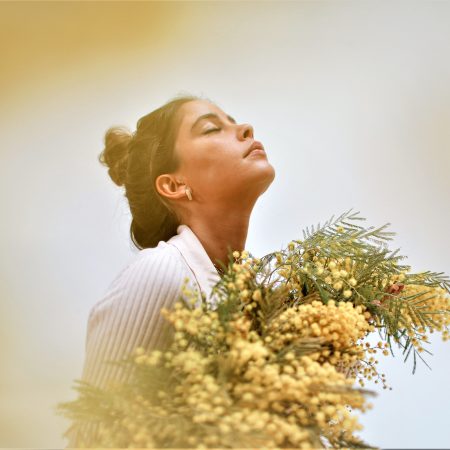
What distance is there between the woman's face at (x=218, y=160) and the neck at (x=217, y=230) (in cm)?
4

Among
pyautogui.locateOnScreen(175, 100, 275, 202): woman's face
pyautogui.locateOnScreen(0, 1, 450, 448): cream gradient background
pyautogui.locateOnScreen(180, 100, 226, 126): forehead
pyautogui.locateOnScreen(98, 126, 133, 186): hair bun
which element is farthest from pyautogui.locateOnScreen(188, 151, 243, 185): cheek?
pyautogui.locateOnScreen(0, 1, 450, 448): cream gradient background

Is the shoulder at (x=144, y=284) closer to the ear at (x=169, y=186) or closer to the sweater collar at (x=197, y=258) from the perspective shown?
the sweater collar at (x=197, y=258)

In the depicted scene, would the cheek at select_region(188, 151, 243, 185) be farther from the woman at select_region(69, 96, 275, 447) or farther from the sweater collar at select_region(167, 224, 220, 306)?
the sweater collar at select_region(167, 224, 220, 306)

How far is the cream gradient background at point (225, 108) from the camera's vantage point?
4.98 ft

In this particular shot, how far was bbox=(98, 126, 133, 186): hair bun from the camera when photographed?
4.15ft

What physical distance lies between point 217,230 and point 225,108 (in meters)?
0.80

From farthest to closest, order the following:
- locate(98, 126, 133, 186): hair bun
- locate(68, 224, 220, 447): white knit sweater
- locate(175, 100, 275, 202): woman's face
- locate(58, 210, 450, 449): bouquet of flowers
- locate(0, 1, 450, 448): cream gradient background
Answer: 1. locate(0, 1, 450, 448): cream gradient background
2. locate(98, 126, 133, 186): hair bun
3. locate(175, 100, 275, 202): woman's face
4. locate(68, 224, 220, 447): white knit sweater
5. locate(58, 210, 450, 449): bouquet of flowers

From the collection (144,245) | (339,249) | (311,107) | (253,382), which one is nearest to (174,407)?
(253,382)

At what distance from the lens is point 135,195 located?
1234 mm

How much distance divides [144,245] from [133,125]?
610 mm

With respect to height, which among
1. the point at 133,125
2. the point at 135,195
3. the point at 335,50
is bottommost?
the point at 135,195

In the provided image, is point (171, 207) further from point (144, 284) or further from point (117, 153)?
point (144, 284)

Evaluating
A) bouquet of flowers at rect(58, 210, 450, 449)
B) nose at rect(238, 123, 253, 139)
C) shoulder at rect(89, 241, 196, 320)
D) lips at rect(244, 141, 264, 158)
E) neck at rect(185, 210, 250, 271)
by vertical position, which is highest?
nose at rect(238, 123, 253, 139)

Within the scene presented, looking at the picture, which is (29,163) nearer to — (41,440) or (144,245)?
(144,245)
